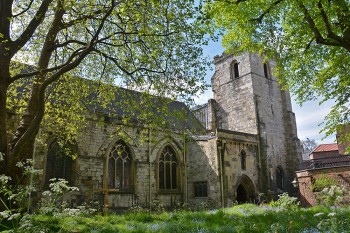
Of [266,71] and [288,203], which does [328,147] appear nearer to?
[266,71]

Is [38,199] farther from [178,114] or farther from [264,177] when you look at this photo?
[264,177]

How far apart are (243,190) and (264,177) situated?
1981 mm

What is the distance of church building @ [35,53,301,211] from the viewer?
16.3 meters

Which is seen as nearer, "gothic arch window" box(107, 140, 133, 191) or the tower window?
"gothic arch window" box(107, 140, 133, 191)

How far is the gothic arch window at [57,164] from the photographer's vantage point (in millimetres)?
15500

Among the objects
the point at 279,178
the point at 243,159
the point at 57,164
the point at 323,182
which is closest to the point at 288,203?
the point at 323,182

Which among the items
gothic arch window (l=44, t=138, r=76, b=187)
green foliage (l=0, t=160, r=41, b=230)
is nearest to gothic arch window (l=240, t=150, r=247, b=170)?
gothic arch window (l=44, t=138, r=76, b=187)

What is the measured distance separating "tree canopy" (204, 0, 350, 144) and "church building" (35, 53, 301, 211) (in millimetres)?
4368

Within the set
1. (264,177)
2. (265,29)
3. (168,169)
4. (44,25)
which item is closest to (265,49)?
(265,29)

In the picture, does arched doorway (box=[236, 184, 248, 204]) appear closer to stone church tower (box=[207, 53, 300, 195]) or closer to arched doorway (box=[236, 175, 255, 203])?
arched doorway (box=[236, 175, 255, 203])

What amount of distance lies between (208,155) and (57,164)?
→ 9862mm

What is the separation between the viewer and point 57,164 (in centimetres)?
1585

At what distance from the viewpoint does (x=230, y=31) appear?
14125 mm

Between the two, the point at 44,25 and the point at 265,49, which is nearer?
the point at 44,25
